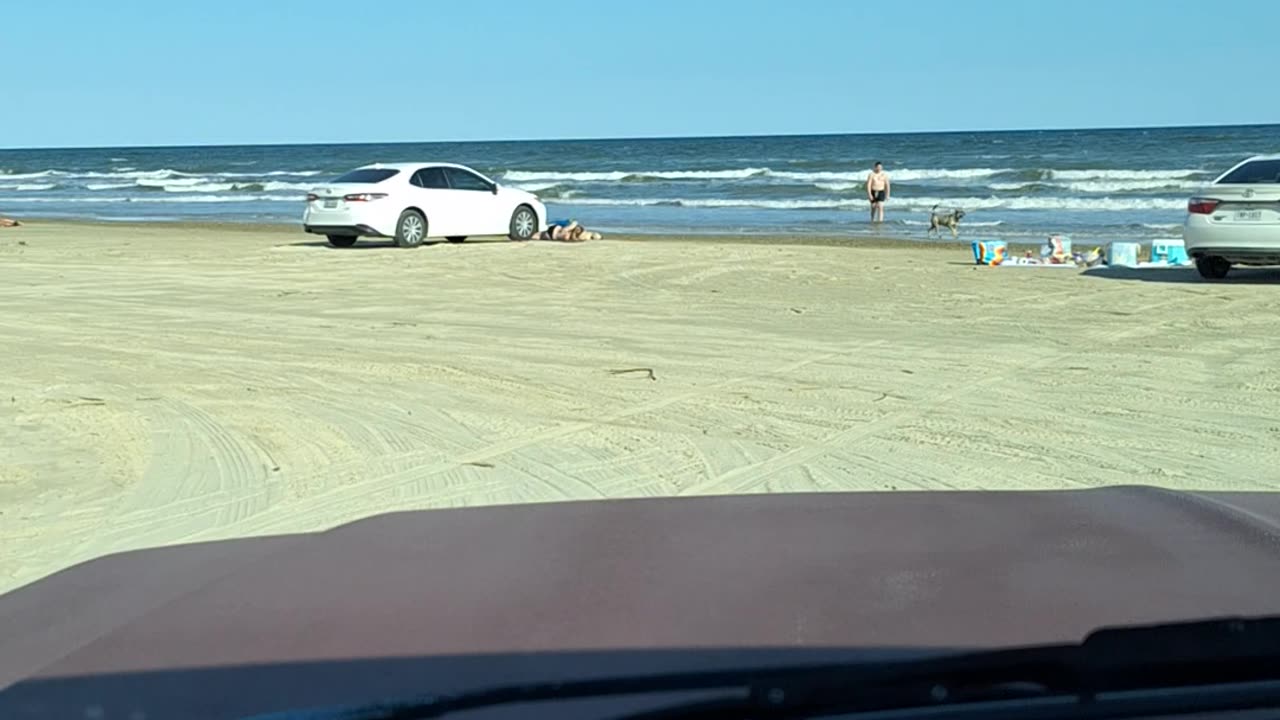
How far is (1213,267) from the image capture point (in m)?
15.3

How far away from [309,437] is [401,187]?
47.6ft

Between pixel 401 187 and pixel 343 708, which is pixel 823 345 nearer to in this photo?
pixel 343 708

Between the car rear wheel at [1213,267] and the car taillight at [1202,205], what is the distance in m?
0.58

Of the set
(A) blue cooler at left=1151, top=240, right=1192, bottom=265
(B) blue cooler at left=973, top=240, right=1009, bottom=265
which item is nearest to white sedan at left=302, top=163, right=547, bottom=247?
(B) blue cooler at left=973, top=240, right=1009, bottom=265

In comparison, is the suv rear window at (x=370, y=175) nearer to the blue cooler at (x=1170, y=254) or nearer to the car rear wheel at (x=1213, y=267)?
the blue cooler at (x=1170, y=254)

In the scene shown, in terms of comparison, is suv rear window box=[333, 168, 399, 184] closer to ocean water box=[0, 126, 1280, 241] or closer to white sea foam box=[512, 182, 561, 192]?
ocean water box=[0, 126, 1280, 241]

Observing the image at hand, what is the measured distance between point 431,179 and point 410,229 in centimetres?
97

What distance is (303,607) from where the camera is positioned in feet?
7.63

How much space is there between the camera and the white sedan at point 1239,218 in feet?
47.0

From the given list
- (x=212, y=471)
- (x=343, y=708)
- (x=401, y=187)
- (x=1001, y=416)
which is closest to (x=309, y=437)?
(x=212, y=471)

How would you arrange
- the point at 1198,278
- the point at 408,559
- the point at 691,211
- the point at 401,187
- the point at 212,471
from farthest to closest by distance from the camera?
the point at 691,211
the point at 401,187
the point at 1198,278
the point at 212,471
the point at 408,559

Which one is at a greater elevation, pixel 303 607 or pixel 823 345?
pixel 303 607

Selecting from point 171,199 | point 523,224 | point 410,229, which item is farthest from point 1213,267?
point 171,199

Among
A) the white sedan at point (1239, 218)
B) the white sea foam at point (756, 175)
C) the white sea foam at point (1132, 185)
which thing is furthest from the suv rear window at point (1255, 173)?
the white sea foam at point (756, 175)
